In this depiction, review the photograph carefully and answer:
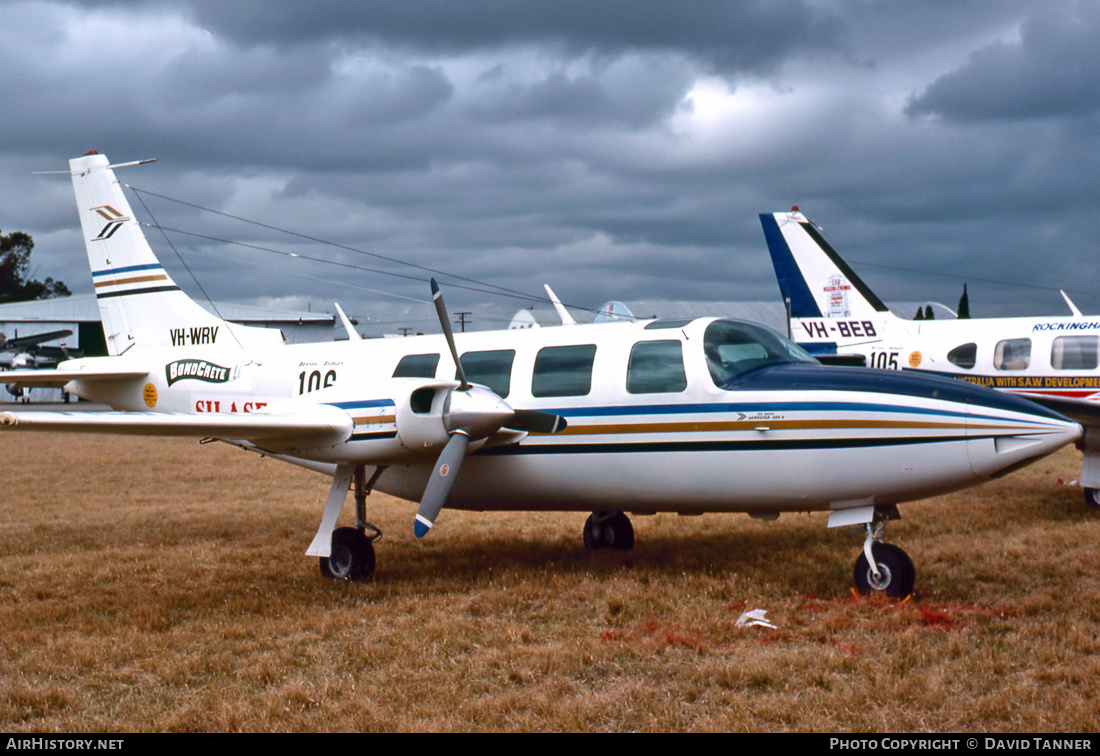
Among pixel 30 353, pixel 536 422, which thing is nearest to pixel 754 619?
pixel 536 422

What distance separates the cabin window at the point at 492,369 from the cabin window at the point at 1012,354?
33.4ft

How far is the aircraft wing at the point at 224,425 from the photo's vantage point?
25.9 ft

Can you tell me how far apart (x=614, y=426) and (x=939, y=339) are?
10.3m

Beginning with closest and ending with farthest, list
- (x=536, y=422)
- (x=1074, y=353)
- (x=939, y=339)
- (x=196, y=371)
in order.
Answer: (x=536, y=422), (x=196, y=371), (x=1074, y=353), (x=939, y=339)

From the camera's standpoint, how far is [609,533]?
10922 mm

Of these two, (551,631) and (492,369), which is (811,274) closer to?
(492,369)

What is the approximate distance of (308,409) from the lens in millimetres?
9203

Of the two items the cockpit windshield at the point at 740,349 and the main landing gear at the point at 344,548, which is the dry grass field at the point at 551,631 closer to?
the main landing gear at the point at 344,548

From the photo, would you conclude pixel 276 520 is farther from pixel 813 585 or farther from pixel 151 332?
pixel 813 585

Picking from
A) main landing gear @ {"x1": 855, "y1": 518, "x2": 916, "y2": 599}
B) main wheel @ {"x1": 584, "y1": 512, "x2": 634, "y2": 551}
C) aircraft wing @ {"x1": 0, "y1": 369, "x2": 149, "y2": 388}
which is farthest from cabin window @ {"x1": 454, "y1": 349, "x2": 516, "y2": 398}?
aircraft wing @ {"x1": 0, "y1": 369, "x2": 149, "y2": 388}

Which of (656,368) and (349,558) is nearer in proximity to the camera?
(656,368)

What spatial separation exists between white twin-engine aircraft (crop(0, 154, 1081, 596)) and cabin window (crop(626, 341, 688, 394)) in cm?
2

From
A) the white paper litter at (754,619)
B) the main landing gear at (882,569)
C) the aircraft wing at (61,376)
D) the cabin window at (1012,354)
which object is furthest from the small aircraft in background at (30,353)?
the main landing gear at (882,569)

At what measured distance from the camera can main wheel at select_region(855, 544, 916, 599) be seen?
7.72 meters
